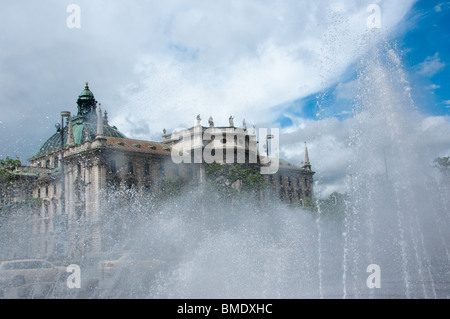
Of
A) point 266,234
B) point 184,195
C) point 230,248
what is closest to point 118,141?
point 184,195

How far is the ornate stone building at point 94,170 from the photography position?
5186 centimetres

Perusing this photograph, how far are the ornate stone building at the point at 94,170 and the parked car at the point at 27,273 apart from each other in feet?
70.9

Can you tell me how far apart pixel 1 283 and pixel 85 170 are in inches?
1517

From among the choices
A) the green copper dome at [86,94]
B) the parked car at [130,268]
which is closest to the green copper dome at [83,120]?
the green copper dome at [86,94]

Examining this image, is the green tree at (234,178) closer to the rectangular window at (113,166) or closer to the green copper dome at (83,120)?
the rectangular window at (113,166)

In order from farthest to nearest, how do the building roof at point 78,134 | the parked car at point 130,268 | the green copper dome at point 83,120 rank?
1. the green copper dome at point 83,120
2. the building roof at point 78,134
3. the parked car at point 130,268

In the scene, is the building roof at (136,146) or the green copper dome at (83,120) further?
the green copper dome at (83,120)

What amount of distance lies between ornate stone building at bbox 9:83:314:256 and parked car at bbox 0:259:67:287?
850 inches

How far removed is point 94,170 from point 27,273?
119 feet

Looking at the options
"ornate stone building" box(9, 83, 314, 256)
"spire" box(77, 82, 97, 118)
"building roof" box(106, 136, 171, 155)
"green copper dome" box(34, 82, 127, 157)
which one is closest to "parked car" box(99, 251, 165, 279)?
"ornate stone building" box(9, 83, 314, 256)

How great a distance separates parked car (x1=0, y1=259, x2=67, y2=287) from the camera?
18.0 m

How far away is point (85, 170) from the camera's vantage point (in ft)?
181

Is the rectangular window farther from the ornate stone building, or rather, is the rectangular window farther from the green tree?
the green tree
